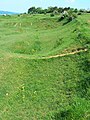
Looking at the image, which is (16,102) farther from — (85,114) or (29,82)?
(85,114)

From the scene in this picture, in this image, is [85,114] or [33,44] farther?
[33,44]

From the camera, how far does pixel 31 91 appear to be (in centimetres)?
1677

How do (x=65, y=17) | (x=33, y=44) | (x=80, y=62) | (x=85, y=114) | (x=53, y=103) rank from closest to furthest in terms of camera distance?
1. (x=85, y=114)
2. (x=53, y=103)
3. (x=80, y=62)
4. (x=33, y=44)
5. (x=65, y=17)

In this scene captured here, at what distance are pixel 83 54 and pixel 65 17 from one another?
25.6m

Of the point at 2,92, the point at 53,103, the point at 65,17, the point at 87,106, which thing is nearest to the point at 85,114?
the point at 87,106

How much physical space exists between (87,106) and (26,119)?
104 inches

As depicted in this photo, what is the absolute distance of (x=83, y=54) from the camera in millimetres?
19969

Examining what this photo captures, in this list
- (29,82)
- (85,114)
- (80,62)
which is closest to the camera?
(85,114)

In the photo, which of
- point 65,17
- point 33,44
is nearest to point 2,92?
point 33,44

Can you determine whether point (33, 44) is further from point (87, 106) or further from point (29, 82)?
point (87, 106)

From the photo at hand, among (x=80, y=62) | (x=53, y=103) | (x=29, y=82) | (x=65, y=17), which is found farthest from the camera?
(x=65, y=17)

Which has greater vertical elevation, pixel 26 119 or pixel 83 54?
pixel 83 54

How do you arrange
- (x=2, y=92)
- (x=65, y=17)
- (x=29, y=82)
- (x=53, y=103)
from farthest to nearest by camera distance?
(x=65, y=17)
(x=29, y=82)
(x=2, y=92)
(x=53, y=103)

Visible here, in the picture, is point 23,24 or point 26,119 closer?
point 26,119
